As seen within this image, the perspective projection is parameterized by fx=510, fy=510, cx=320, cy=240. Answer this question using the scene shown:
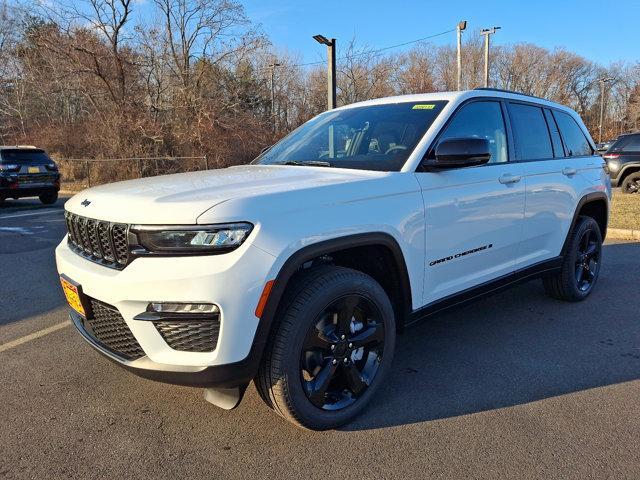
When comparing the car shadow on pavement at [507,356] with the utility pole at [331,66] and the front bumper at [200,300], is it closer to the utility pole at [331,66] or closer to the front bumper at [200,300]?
the front bumper at [200,300]

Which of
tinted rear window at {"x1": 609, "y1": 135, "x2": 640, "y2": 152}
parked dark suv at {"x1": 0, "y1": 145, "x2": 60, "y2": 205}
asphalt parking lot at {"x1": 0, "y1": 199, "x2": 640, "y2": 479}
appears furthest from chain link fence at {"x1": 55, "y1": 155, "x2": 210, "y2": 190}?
asphalt parking lot at {"x1": 0, "y1": 199, "x2": 640, "y2": 479}

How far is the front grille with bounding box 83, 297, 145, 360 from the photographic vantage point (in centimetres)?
→ 246

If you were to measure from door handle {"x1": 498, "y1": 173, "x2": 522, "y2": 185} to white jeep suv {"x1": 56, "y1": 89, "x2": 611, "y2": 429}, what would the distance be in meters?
0.01

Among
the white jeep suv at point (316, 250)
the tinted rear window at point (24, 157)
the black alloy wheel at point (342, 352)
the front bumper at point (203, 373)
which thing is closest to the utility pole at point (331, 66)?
the tinted rear window at point (24, 157)

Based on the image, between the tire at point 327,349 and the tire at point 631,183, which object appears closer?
the tire at point 327,349

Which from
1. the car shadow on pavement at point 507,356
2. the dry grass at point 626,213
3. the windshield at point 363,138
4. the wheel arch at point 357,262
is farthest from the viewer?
the dry grass at point 626,213

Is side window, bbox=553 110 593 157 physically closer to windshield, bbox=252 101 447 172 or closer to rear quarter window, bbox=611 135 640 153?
windshield, bbox=252 101 447 172

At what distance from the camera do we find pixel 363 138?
11.8 feet

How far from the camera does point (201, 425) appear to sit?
2.83 metres

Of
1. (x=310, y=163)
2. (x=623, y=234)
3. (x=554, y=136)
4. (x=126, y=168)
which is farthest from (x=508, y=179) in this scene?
(x=126, y=168)

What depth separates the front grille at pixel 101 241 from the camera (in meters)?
2.44

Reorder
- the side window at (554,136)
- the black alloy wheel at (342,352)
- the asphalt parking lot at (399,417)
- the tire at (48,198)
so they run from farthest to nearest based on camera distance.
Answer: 1. the tire at (48,198)
2. the side window at (554,136)
3. the black alloy wheel at (342,352)
4. the asphalt parking lot at (399,417)

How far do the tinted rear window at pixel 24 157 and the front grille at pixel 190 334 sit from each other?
1367 centimetres

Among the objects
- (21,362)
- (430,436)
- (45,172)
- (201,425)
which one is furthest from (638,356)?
(45,172)
